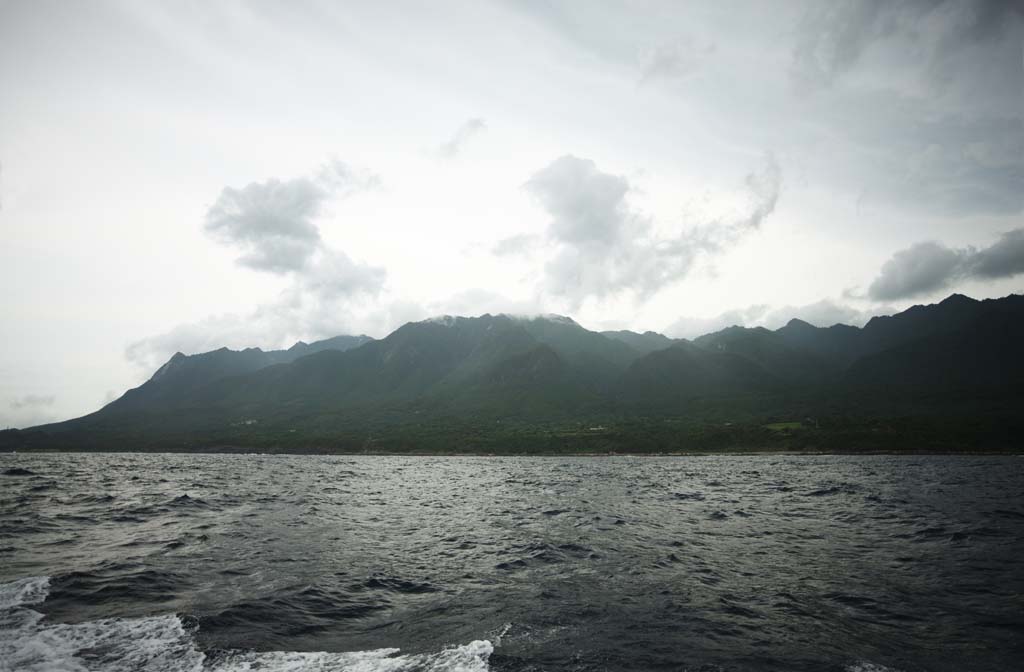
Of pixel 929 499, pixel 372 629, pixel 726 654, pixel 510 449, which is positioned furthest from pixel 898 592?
pixel 510 449

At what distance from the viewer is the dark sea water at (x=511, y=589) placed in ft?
48.2

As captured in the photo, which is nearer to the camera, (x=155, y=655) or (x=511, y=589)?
(x=155, y=655)

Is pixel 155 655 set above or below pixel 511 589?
above

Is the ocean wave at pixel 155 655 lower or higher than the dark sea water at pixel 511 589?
higher

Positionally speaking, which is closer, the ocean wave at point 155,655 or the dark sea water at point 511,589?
the ocean wave at point 155,655

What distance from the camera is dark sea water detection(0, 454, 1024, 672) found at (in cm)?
1470

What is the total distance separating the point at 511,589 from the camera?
21.6 meters

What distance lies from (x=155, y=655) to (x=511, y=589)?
13.1 meters

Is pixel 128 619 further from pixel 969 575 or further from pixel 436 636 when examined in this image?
pixel 969 575

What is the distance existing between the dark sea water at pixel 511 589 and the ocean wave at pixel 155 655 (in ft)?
0.26

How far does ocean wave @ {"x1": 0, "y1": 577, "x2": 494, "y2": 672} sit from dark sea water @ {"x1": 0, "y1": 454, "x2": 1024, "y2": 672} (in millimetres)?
79

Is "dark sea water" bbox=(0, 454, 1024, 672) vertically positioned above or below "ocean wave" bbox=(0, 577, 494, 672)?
below

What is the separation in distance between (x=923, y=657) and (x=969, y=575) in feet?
41.8

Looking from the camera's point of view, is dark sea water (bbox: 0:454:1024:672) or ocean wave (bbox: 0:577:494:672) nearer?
ocean wave (bbox: 0:577:494:672)
